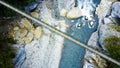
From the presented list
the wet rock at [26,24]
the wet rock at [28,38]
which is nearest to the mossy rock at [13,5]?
the wet rock at [26,24]

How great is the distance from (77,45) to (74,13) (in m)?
1.73

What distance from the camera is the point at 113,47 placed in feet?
24.7

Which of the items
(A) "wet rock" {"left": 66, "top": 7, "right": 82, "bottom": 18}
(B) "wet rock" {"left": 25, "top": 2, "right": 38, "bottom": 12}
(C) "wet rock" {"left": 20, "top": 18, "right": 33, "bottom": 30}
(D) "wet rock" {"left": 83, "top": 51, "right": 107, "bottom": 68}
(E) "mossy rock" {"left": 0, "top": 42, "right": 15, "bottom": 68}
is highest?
(B) "wet rock" {"left": 25, "top": 2, "right": 38, "bottom": 12}

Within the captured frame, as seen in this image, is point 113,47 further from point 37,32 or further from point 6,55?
point 6,55

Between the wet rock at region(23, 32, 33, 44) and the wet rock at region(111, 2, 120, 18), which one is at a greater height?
the wet rock at region(111, 2, 120, 18)

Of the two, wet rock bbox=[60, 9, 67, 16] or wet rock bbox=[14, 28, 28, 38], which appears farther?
wet rock bbox=[60, 9, 67, 16]

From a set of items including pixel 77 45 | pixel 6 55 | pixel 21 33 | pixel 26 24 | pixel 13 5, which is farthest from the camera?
pixel 26 24

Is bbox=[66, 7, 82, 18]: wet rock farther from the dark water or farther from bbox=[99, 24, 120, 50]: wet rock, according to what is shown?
bbox=[99, 24, 120, 50]: wet rock

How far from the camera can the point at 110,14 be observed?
961 cm

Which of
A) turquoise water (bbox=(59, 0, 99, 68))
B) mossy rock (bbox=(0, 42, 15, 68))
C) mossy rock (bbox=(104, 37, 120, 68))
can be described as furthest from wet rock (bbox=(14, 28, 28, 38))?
mossy rock (bbox=(104, 37, 120, 68))

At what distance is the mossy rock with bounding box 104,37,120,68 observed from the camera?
7.23 metres

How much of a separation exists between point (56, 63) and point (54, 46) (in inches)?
31.4

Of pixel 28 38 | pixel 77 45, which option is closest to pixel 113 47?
pixel 77 45

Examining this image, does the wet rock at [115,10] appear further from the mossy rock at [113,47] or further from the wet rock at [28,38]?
the wet rock at [28,38]
